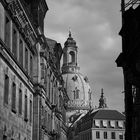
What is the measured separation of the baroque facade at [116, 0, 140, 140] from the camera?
22633mm

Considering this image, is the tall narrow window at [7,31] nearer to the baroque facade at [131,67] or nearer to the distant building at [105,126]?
the baroque facade at [131,67]

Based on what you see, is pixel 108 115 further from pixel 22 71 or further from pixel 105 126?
pixel 22 71

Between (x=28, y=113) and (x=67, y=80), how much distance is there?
502 feet

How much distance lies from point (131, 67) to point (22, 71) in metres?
16.0

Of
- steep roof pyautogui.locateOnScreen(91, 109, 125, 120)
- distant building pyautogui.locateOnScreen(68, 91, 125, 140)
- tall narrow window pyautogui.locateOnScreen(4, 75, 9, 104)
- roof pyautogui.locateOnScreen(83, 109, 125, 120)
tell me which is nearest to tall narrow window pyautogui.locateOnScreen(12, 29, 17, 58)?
tall narrow window pyautogui.locateOnScreen(4, 75, 9, 104)

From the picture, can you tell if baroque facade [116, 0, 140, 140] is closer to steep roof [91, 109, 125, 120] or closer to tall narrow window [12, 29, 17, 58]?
tall narrow window [12, 29, 17, 58]

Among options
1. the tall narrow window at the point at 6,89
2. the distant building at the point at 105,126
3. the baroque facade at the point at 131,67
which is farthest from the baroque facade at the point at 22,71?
the distant building at the point at 105,126

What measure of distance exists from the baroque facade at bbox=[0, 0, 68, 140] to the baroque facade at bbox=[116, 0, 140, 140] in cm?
961

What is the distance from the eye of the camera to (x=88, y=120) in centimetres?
14225

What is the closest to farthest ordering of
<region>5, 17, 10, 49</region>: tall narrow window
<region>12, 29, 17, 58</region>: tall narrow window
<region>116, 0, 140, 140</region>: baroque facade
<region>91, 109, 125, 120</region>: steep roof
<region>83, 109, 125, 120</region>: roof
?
→ <region>116, 0, 140, 140</region>: baroque facade, <region>5, 17, 10, 49</region>: tall narrow window, <region>12, 29, 17, 58</region>: tall narrow window, <region>83, 109, 125, 120</region>: roof, <region>91, 109, 125, 120</region>: steep roof

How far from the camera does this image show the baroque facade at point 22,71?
31.8m

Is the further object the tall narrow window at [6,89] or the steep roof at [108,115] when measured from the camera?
the steep roof at [108,115]

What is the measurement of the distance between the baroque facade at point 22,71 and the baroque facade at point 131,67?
9.61m

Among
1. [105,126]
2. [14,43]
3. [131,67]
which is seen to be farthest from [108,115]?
[131,67]
